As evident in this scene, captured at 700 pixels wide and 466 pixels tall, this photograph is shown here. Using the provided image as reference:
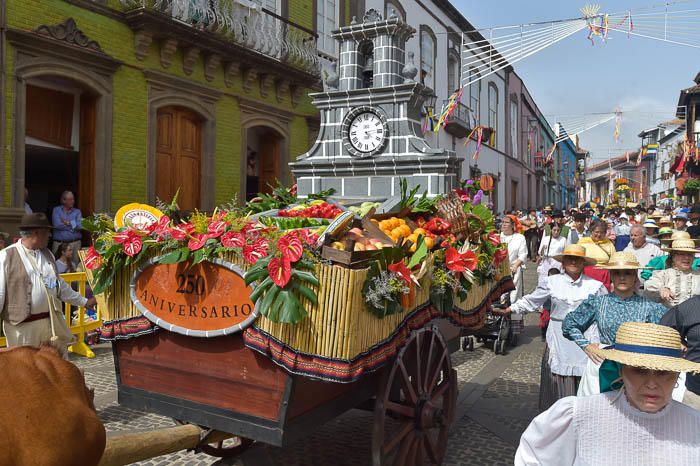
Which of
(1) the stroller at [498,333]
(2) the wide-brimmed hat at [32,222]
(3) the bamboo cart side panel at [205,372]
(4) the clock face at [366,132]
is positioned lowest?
(1) the stroller at [498,333]

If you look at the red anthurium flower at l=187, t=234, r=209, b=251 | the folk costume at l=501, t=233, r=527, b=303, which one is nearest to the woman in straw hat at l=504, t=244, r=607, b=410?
the red anthurium flower at l=187, t=234, r=209, b=251

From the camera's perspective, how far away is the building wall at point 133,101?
8.45 metres

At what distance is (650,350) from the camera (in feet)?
7.22

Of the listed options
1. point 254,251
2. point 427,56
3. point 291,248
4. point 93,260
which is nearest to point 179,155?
point 93,260

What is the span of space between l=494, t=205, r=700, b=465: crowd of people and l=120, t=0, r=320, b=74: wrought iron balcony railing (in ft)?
23.1

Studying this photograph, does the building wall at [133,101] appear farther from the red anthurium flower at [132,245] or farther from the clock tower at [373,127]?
the red anthurium flower at [132,245]

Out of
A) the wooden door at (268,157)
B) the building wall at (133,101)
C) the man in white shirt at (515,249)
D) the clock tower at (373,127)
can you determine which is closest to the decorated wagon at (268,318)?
the clock tower at (373,127)

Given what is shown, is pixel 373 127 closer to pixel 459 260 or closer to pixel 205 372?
pixel 459 260

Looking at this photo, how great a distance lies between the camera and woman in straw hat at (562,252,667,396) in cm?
377

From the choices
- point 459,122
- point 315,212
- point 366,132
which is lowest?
point 315,212

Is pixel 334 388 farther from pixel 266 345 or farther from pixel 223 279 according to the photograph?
pixel 223 279

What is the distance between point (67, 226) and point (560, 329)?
7.44 m

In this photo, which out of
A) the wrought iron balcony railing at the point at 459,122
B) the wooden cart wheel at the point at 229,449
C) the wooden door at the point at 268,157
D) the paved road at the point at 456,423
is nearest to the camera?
the wooden cart wheel at the point at 229,449

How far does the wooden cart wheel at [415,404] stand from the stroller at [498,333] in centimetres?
346
